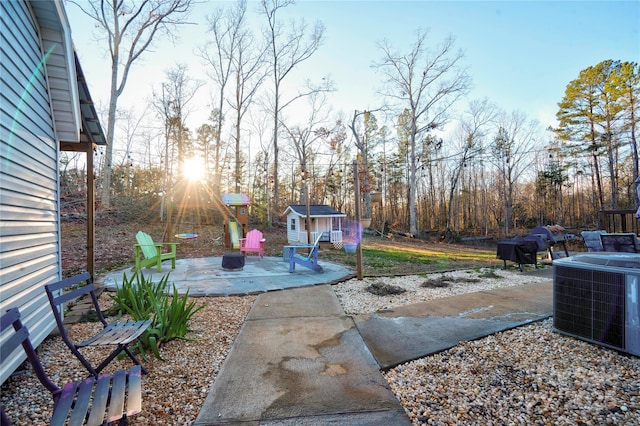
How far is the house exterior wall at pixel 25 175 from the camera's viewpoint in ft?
7.71

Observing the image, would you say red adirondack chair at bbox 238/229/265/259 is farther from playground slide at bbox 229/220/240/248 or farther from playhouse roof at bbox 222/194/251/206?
playhouse roof at bbox 222/194/251/206

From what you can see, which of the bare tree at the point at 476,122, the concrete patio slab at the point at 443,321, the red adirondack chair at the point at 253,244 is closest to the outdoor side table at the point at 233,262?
the red adirondack chair at the point at 253,244

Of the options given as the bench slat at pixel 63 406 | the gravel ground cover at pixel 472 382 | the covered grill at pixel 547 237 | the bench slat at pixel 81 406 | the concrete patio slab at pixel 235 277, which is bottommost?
the gravel ground cover at pixel 472 382

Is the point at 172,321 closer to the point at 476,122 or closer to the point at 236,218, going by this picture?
the point at 236,218

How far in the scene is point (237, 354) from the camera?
2.82 m

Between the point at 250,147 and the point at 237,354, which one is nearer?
the point at 237,354

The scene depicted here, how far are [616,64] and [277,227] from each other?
70.9 ft

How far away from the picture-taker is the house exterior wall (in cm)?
235

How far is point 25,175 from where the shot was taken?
2760 mm

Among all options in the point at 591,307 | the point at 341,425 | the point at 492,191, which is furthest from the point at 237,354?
the point at 492,191

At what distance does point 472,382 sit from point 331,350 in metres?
1.18

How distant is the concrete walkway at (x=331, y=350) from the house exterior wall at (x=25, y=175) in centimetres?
166

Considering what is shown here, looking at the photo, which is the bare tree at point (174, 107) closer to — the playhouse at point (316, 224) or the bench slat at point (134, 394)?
the playhouse at point (316, 224)

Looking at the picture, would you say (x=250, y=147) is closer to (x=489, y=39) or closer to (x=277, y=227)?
(x=277, y=227)
